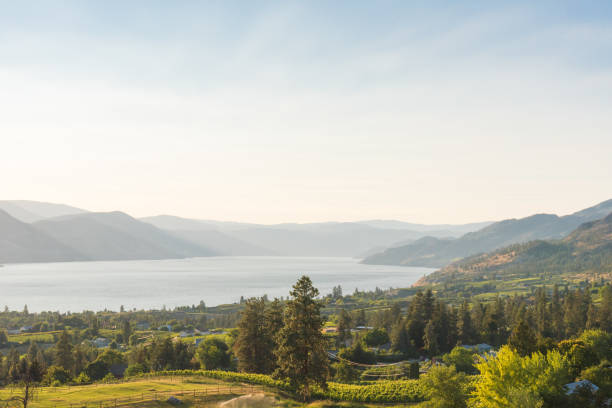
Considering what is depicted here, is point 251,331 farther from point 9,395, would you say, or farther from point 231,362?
point 9,395

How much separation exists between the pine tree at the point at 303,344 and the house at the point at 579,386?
2740 centimetres

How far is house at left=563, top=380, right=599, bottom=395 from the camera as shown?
47281mm

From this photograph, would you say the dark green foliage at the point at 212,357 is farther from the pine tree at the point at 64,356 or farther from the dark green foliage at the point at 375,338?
the dark green foliage at the point at 375,338

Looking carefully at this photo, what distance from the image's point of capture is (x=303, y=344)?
191ft

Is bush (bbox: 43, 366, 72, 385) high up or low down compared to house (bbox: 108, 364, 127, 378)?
up

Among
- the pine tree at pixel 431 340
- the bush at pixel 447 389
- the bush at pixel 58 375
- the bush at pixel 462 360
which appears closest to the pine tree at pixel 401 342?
the pine tree at pixel 431 340

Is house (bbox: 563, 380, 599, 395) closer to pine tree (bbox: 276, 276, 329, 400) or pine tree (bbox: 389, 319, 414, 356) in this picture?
pine tree (bbox: 276, 276, 329, 400)

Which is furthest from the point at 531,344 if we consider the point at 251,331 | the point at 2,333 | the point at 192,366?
the point at 2,333

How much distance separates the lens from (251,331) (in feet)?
252

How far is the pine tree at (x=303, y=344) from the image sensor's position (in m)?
58.4

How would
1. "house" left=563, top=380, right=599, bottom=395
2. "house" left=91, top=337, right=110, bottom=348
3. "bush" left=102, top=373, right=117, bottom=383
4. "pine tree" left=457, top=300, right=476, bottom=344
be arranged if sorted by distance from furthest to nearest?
1. "house" left=91, top=337, right=110, bottom=348
2. "pine tree" left=457, top=300, right=476, bottom=344
3. "bush" left=102, top=373, right=117, bottom=383
4. "house" left=563, top=380, right=599, bottom=395

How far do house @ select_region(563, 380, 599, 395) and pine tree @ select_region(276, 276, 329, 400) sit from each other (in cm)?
2740

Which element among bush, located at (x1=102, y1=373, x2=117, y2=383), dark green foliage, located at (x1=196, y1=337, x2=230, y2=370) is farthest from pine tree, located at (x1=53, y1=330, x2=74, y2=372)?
dark green foliage, located at (x1=196, y1=337, x2=230, y2=370)

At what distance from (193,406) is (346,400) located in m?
21.8
